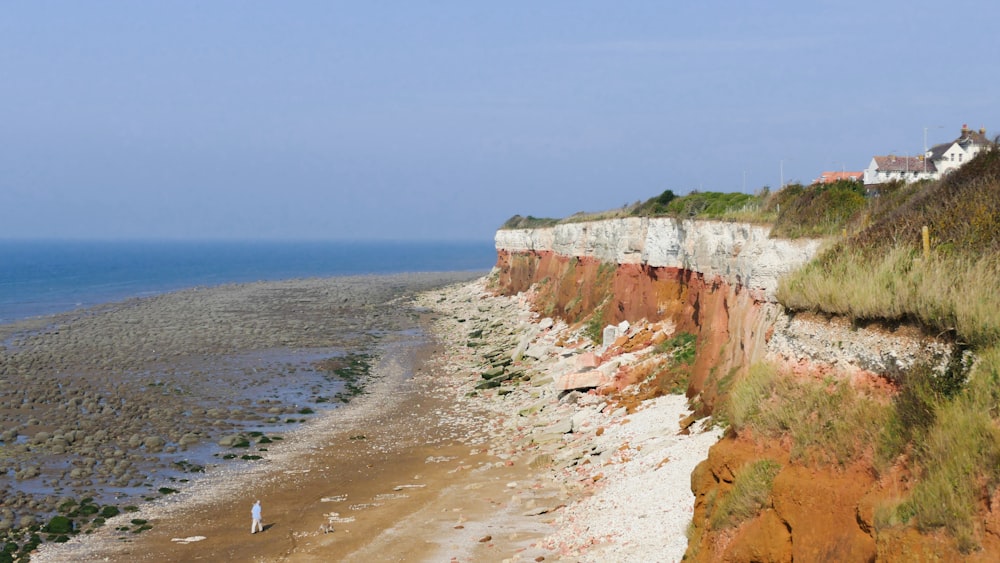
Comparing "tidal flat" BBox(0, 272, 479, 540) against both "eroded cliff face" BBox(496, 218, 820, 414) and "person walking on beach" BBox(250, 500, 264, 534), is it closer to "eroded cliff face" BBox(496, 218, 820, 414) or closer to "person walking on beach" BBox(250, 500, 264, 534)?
"person walking on beach" BBox(250, 500, 264, 534)

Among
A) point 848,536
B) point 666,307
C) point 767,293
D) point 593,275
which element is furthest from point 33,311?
point 848,536

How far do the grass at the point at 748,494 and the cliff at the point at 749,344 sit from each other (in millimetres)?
115

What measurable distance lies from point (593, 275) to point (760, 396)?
3575 centimetres

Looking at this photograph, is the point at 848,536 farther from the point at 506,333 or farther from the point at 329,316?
the point at 329,316

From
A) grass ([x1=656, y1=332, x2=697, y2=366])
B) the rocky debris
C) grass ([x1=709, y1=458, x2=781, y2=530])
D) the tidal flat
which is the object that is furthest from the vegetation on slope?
the tidal flat

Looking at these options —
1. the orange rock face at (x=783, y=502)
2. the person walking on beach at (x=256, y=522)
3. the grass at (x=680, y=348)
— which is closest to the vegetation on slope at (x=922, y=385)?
the orange rock face at (x=783, y=502)

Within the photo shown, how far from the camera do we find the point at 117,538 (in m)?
20.0

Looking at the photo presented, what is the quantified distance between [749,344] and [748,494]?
9768 mm

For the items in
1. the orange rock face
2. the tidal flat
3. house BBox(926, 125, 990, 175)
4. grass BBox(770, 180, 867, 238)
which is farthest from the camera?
house BBox(926, 125, 990, 175)

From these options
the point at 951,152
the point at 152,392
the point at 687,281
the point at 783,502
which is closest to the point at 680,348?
the point at 687,281

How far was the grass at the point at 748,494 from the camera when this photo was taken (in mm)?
9828

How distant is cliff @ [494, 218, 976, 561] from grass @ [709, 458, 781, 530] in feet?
0.38

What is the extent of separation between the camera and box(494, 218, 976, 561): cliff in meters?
8.91

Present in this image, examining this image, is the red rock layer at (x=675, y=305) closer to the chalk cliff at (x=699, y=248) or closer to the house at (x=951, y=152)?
the chalk cliff at (x=699, y=248)
